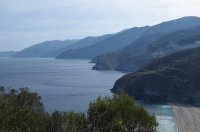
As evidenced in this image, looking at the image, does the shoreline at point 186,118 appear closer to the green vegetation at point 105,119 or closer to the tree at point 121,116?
the tree at point 121,116

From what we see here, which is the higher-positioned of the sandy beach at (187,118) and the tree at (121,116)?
the tree at (121,116)

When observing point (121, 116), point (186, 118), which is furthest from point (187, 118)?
point (121, 116)

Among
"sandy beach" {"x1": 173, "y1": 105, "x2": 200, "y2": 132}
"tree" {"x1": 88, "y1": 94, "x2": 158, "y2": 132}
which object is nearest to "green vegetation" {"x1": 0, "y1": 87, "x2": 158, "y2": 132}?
"tree" {"x1": 88, "y1": 94, "x2": 158, "y2": 132}

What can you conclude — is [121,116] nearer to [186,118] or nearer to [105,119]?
[105,119]

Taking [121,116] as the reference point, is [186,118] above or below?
below

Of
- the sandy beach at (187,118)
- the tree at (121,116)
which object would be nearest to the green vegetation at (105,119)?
the tree at (121,116)

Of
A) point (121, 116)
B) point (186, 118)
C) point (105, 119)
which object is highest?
point (121, 116)

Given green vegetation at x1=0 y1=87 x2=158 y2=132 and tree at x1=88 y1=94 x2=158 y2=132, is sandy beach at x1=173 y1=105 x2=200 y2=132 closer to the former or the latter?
tree at x1=88 y1=94 x2=158 y2=132

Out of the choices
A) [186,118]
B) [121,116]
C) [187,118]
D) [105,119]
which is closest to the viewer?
[121,116]
